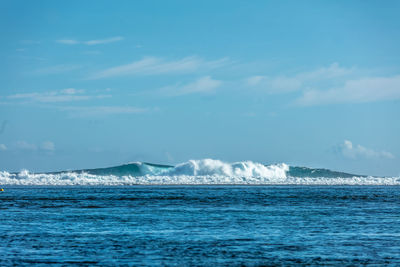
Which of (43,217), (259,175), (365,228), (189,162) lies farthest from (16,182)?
(365,228)

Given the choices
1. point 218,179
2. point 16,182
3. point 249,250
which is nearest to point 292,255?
point 249,250

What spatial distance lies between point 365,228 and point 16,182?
139 m

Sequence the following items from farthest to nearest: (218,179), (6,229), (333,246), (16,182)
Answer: (218,179) → (16,182) → (6,229) → (333,246)

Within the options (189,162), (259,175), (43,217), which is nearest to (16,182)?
(189,162)

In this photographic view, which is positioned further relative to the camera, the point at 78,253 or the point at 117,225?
the point at 117,225

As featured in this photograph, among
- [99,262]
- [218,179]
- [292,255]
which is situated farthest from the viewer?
[218,179]

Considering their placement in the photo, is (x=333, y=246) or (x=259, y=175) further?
(x=259, y=175)

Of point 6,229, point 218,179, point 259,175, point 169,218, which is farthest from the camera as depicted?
point 259,175

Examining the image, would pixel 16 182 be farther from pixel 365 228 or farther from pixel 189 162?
pixel 365 228

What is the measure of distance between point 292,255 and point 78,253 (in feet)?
29.4

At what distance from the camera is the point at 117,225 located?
38562 mm

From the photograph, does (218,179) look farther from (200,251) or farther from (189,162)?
(200,251)

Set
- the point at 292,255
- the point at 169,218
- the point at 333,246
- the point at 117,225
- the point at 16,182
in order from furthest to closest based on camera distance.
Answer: the point at 16,182 < the point at 169,218 < the point at 117,225 < the point at 333,246 < the point at 292,255

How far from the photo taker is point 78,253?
85.1 ft
